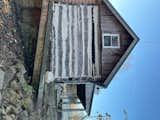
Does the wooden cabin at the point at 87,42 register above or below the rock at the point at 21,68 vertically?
above

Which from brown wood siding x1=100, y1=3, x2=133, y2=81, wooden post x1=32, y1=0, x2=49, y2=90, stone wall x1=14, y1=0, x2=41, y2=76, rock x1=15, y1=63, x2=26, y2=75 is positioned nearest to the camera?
rock x1=15, y1=63, x2=26, y2=75

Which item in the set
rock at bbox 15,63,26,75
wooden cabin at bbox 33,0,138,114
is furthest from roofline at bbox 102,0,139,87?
rock at bbox 15,63,26,75

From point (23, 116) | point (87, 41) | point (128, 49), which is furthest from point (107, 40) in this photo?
point (23, 116)

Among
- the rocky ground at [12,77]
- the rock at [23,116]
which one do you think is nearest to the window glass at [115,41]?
the rocky ground at [12,77]

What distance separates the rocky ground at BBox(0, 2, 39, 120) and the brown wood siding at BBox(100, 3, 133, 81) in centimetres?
436

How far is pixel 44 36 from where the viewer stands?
48.7 feet

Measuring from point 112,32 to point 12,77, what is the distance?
6295 mm

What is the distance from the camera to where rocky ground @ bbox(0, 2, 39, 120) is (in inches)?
478

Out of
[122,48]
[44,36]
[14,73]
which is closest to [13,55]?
[14,73]

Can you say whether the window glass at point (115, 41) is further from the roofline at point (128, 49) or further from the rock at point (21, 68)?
the rock at point (21, 68)

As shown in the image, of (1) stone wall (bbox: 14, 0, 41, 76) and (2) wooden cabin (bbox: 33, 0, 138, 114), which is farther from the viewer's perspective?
(2) wooden cabin (bbox: 33, 0, 138, 114)

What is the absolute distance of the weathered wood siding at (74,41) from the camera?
56.9 feet

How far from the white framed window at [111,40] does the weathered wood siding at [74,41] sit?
0.39 m

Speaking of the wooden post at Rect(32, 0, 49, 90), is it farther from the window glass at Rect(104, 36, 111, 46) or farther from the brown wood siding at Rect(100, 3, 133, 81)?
the window glass at Rect(104, 36, 111, 46)
